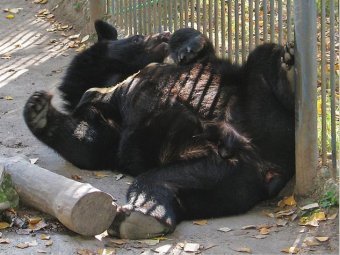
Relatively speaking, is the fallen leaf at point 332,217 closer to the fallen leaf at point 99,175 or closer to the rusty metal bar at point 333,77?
the rusty metal bar at point 333,77

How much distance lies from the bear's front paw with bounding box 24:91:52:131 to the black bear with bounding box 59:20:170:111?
73 cm

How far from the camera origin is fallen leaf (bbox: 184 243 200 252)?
5.21 metres

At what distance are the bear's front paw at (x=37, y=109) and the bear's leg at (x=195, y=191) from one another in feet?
4.41

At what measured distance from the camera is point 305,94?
5.72 metres

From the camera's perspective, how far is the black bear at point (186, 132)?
5832mm

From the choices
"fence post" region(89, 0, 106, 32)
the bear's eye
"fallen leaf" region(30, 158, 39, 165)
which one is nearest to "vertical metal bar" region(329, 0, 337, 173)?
the bear's eye

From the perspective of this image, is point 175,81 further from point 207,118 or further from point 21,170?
point 21,170

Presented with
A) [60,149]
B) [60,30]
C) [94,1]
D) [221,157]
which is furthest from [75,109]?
[60,30]

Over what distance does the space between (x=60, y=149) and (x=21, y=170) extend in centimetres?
113

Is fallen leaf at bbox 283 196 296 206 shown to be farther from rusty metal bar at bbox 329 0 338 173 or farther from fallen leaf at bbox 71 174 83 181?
fallen leaf at bbox 71 174 83 181

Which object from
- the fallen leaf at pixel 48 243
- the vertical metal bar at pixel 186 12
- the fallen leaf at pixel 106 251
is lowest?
the fallen leaf at pixel 106 251

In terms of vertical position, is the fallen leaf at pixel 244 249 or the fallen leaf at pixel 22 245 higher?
the fallen leaf at pixel 22 245

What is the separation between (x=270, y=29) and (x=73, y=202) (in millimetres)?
2329

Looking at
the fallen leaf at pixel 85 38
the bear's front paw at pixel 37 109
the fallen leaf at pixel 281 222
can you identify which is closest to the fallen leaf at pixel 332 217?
the fallen leaf at pixel 281 222
